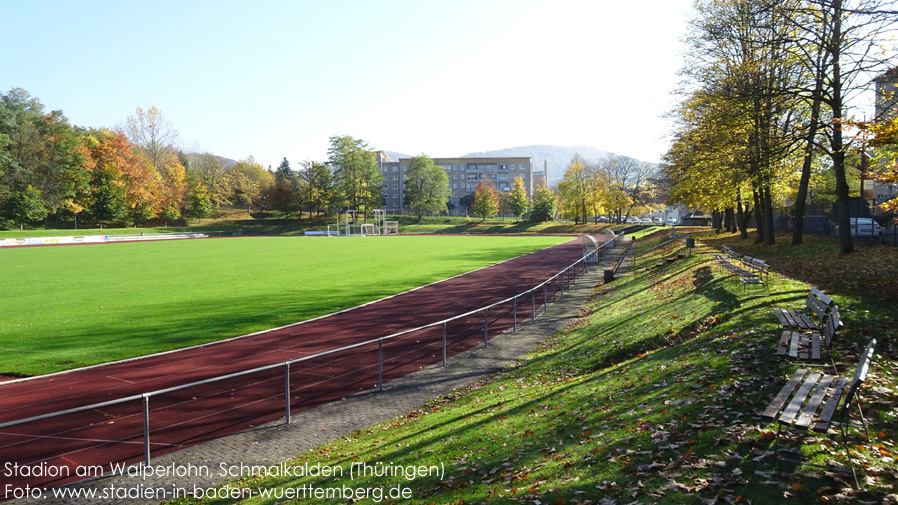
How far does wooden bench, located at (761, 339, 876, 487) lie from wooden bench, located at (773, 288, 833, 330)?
2.58 m

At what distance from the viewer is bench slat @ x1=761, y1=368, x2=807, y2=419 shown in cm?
583

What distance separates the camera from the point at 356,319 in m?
18.2

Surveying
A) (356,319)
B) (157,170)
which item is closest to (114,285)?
(356,319)

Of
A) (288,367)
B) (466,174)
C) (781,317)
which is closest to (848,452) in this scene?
(781,317)

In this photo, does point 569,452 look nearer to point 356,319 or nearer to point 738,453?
point 738,453

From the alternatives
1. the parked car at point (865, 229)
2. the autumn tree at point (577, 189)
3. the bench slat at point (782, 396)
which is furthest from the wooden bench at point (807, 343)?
the autumn tree at point (577, 189)

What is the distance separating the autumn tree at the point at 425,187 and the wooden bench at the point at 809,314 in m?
114

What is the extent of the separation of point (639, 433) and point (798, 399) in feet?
5.99

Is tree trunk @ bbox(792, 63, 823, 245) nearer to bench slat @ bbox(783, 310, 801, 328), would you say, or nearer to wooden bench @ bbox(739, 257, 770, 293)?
wooden bench @ bbox(739, 257, 770, 293)

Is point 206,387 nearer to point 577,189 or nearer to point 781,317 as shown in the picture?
point 781,317

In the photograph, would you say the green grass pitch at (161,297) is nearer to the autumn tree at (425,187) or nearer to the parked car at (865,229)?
the parked car at (865,229)

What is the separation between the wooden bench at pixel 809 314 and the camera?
9.28m

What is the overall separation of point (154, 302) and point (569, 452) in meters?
20.5

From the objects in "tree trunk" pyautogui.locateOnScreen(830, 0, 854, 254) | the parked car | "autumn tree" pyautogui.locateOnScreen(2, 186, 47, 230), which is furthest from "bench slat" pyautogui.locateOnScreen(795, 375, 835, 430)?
"autumn tree" pyautogui.locateOnScreen(2, 186, 47, 230)
